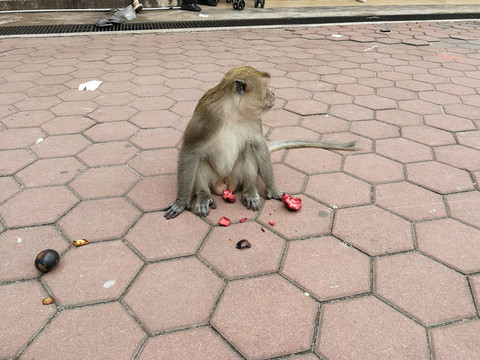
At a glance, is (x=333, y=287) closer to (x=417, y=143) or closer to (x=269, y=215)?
(x=269, y=215)

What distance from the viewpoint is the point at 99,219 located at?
2287 mm

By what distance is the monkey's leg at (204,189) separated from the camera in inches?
92.7

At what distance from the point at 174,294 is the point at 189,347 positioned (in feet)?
0.99

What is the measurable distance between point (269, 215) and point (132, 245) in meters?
0.83

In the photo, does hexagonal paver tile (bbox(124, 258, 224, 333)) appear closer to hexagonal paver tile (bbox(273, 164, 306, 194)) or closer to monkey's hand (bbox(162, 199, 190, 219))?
monkey's hand (bbox(162, 199, 190, 219))

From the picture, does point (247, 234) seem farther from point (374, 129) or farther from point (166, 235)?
point (374, 129)

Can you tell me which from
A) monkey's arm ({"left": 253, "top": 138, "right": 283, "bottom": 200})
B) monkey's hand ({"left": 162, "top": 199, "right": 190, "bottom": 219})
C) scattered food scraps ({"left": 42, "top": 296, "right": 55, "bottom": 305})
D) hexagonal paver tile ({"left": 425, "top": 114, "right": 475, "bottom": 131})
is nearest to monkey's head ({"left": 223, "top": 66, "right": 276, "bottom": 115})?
monkey's arm ({"left": 253, "top": 138, "right": 283, "bottom": 200})

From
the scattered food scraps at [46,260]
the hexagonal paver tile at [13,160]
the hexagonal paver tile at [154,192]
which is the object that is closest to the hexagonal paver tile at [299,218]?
the hexagonal paver tile at [154,192]

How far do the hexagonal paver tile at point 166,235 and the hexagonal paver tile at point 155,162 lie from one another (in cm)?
51

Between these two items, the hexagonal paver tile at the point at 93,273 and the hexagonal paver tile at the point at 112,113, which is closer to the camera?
the hexagonal paver tile at the point at 93,273

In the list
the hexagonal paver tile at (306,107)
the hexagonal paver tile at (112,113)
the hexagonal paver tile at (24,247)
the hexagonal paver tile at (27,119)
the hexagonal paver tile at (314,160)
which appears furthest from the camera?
the hexagonal paver tile at (306,107)

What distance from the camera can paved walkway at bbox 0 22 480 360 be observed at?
5.33ft

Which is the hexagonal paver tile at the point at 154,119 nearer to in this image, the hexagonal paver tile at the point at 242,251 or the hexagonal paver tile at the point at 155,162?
the hexagonal paver tile at the point at 155,162

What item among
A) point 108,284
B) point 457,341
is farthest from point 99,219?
point 457,341
